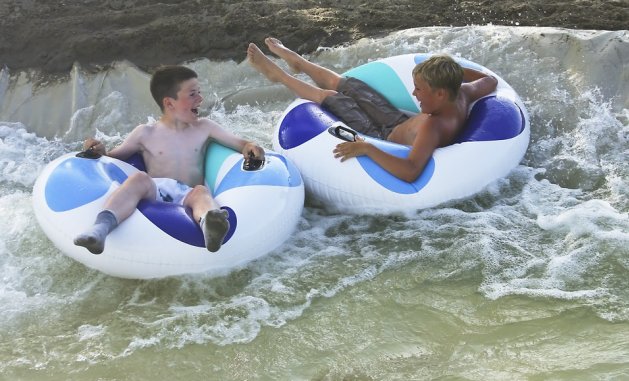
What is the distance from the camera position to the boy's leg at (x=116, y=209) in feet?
10.7

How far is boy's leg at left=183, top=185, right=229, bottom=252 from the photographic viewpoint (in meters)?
3.35

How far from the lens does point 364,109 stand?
4.61 metres

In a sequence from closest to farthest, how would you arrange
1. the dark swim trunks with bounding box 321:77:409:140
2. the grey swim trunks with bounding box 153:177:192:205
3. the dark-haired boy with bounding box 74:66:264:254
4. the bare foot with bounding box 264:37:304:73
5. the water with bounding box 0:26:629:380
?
1. the water with bounding box 0:26:629:380
2. the dark-haired boy with bounding box 74:66:264:254
3. the grey swim trunks with bounding box 153:177:192:205
4. the dark swim trunks with bounding box 321:77:409:140
5. the bare foot with bounding box 264:37:304:73

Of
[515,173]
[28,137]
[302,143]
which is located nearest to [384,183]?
[302,143]

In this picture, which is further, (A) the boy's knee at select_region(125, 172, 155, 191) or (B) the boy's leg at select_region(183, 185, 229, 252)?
(A) the boy's knee at select_region(125, 172, 155, 191)

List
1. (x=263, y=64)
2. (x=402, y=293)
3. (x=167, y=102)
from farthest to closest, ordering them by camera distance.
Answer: (x=263, y=64)
(x=167, y=102)
(x=402, y=293)

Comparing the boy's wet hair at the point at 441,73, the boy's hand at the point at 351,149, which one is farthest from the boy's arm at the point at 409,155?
Answer: the boy's wet hair at the point at 441,73

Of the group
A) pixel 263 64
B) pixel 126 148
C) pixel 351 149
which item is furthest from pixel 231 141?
pixel 263 64

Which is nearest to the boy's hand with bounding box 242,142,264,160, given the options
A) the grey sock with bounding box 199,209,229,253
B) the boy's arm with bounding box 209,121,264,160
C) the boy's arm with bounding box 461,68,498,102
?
the boy's arm with bounding box 209,121,264,160

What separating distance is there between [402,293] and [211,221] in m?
0.99

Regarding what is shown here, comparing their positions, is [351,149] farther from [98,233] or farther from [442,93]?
[98,233]

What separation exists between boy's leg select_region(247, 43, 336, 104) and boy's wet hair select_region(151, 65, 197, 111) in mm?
853

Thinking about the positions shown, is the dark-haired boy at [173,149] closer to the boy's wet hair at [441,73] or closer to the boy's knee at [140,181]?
the boy's knee at [140,181]

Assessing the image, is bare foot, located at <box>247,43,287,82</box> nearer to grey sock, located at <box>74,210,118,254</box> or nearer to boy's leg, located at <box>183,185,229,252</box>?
boy's leg, located at <box>183,185,229,252</box>
